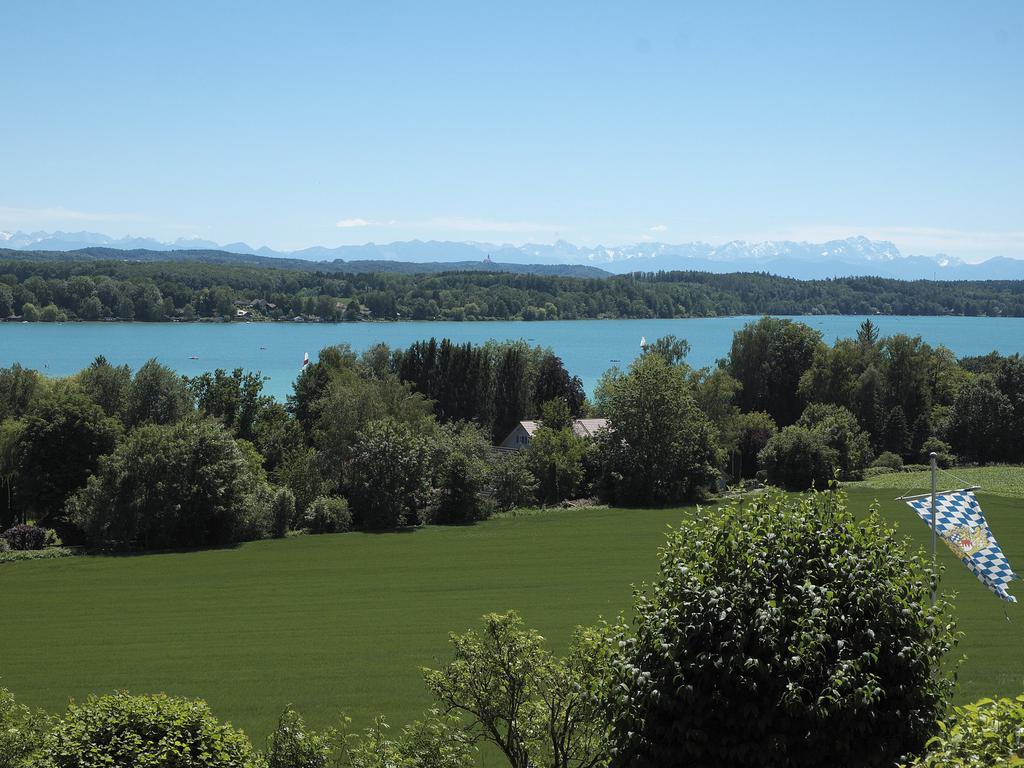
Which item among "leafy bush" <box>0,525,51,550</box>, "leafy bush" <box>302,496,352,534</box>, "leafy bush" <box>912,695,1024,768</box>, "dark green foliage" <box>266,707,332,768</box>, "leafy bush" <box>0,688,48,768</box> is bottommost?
"leafy bush" <box>0,525,51,550</box>

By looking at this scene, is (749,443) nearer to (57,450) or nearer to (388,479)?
(388,479)

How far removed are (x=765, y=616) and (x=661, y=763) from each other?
1.96 meters

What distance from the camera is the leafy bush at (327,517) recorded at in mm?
46062

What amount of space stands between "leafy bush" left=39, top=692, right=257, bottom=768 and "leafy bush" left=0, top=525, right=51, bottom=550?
35783 mm

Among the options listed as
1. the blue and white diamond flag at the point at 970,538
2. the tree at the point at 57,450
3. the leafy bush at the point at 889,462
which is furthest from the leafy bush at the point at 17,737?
the leafy bush at the point at 889,462

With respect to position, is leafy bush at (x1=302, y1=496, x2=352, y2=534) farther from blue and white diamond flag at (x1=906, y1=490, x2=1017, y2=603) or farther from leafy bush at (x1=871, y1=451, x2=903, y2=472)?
leafy bush at (x1=871, y1=451, x2=903, y2=472)

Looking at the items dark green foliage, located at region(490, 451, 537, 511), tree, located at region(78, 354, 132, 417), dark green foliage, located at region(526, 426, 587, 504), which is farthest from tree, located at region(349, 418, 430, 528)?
tree, located at region(78, 354, 132, 417)

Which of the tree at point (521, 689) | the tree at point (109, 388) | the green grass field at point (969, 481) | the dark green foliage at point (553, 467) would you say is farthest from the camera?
the tree at point (109, 388)

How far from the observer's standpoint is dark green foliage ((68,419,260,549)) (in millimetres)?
42312

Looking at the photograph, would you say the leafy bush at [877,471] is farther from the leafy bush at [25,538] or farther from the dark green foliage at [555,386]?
the leafy bush at [25,538]

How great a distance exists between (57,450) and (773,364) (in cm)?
5987

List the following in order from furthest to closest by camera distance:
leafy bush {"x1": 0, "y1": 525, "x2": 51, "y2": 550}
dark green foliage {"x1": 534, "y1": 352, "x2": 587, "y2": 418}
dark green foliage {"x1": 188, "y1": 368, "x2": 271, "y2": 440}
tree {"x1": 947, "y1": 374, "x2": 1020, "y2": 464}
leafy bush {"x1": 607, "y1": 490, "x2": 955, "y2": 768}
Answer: dark green foliage {"x1": 534, "y1": 352, "x2": 587, "y2": 418} → tree {"x1": 947, "y1": 374, "x2": 1020, "y2": 464} → dark green foliage {"x1": 188, "y1": 368, "x2": 271, "y2": 440} → leafy bush {"x1": 0, "y1": 525, "x2": 51, "y2": 550} → leafy bush {"x1": 607, "y1": 490, "x2": 955, "y2": 768}

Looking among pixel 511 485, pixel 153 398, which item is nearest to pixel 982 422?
pixel 511 485

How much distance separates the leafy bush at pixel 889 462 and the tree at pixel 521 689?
5729 centimetres
